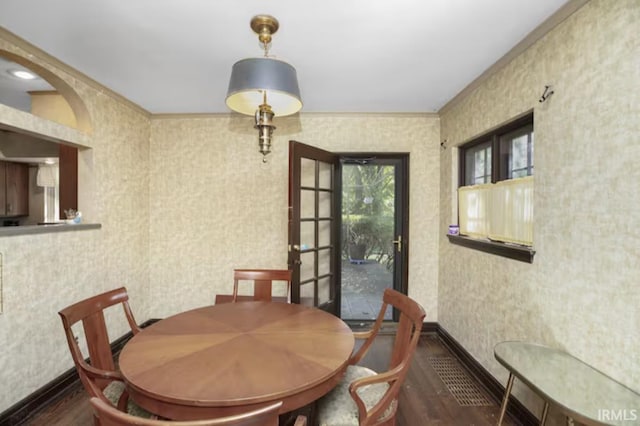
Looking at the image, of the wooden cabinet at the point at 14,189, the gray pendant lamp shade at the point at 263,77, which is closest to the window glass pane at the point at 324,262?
the gray pendant lamp shade at the point at 263,77

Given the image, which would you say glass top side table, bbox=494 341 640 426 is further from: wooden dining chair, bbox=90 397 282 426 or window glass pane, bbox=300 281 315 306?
window glass pane, bbox=300 281 315 306

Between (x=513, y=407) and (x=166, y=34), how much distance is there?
3.41m

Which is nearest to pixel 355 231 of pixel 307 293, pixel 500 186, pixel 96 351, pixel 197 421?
pixel 307 293

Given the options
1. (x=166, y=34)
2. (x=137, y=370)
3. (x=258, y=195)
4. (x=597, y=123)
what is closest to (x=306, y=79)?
(x=166, y=34)

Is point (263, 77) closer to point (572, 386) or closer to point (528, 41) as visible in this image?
point (528, 41)

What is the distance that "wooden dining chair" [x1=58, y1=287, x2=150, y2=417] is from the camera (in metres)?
1.40

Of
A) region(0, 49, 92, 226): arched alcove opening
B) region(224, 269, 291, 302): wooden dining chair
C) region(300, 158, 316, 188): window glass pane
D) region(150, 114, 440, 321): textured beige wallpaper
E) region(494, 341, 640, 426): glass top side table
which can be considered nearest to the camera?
region(494, 341, 640, 426): glass top side table

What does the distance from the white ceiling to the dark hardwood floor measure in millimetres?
2568

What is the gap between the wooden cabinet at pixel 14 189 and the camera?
459 centimetres

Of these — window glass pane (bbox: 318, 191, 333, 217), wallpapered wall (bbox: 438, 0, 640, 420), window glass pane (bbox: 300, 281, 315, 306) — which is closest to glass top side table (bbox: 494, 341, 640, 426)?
wallpapered wall (bbox: 438, 0, 640, 420)

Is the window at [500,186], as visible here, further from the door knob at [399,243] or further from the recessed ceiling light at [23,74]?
the recessed ceiling light at [23,74]

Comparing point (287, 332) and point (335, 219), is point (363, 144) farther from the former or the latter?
point (287, 332)

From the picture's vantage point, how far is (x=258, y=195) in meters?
3.47

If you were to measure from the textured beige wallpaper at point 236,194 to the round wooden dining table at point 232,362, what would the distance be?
169cm
